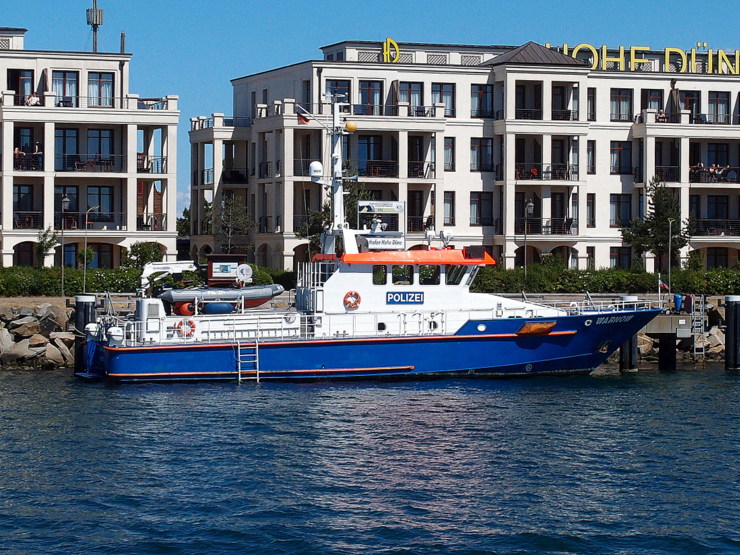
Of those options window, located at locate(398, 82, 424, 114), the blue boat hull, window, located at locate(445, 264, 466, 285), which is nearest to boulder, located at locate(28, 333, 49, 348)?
the blue boat hull

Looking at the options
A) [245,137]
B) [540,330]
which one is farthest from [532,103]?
[540,330]

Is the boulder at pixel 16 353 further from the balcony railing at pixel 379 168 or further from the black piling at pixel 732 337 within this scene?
the black piling at pixel 732 337

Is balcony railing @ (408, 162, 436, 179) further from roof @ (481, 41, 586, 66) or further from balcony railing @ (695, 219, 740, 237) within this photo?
balcony railing @ (695, 219, 740, 237)

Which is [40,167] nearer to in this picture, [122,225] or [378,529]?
[122,225]

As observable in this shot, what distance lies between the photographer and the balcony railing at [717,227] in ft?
228

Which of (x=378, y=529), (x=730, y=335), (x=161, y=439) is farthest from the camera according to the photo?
(x=730, y=335)

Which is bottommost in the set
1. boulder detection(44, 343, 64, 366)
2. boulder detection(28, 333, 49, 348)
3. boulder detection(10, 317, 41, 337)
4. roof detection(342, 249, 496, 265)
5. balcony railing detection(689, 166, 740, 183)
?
boulder detection(44, 343, 64, 366)

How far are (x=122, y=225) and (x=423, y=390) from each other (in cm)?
2905

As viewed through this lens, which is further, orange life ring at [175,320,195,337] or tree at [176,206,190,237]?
tree at [176,206,190,237]

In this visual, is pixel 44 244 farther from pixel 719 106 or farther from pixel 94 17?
pixel 719 106

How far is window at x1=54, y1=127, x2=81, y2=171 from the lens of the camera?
204 ft

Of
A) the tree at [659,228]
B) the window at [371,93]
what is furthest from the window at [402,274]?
the tree at [659,228]

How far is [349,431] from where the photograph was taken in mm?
31844

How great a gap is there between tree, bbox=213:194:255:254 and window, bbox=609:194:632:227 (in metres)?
20.4
